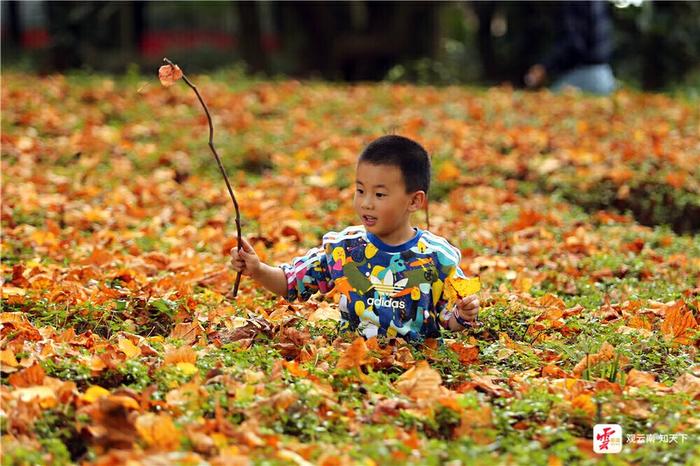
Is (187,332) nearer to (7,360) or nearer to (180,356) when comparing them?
(180,356)

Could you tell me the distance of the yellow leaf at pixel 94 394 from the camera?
3037 millimetres

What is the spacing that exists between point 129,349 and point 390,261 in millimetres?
1013

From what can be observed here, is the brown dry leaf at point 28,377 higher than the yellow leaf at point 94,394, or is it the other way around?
the brown dry leaf at point 28,377

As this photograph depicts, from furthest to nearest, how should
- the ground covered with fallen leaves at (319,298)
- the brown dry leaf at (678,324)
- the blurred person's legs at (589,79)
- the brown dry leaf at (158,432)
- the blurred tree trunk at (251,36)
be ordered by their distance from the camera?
the blurred tree trunk at (251,36) < the blurred person's legs at (589,79) < the brown dry leaf at (678,324) < the ground covered with fallen leaves at (319,298) < the brown dry leaf at (158,432)

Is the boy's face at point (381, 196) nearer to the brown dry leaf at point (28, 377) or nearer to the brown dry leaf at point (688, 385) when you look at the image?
the brown dry leaf at point (688, 385)

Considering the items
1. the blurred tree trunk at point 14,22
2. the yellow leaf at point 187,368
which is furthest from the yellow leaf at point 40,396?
the blurred tree trunk at point 14,22

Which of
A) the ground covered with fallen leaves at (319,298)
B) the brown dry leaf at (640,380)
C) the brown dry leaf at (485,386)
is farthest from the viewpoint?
the brown dry leaf at (640,380)

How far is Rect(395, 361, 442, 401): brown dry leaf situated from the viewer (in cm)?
326

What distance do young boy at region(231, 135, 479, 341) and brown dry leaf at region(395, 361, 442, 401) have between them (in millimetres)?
501

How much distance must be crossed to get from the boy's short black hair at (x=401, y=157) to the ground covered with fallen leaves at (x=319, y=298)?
0.60 meters

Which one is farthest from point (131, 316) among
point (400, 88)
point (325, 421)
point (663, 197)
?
point (400, 88)

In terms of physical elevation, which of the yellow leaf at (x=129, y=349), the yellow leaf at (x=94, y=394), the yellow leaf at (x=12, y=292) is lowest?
the yellow leaf at (x=12, y=292)

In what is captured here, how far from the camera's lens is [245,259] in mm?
3830

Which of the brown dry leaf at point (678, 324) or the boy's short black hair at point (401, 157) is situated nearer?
the boy's short black hair at point (401, 157)
